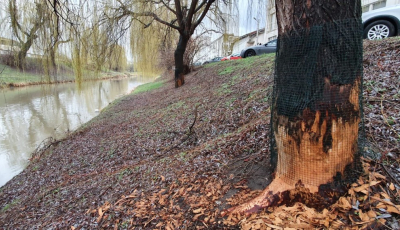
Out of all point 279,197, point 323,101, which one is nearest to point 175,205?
point 279,197

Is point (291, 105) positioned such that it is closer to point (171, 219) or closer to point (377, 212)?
point (377, 212)

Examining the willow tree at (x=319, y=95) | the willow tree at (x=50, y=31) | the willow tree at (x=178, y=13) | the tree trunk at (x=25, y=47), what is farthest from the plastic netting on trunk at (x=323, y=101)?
→ the willow tree at (x=178, y=13)

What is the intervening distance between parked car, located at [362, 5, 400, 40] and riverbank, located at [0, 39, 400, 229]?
1.31 m

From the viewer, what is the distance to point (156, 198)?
251cm

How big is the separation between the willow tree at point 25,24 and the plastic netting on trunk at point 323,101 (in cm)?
415

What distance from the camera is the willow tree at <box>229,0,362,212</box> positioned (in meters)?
1.57

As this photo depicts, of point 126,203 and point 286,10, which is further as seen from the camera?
point 126,203

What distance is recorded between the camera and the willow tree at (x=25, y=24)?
3781mm

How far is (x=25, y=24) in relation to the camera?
4.54 m

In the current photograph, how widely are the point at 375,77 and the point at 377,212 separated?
2990 mm

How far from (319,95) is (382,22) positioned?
6347 millimetres

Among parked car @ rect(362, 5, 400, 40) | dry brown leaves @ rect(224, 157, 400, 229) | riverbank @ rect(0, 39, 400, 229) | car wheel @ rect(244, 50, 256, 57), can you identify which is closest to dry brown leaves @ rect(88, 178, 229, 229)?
riverbank @ rect(0, 39, 400, 229)

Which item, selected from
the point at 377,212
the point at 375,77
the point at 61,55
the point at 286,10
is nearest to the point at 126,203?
the point at 377,212

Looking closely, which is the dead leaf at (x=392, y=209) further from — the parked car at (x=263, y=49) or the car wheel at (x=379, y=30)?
the parked car at (x=263, y=49)
